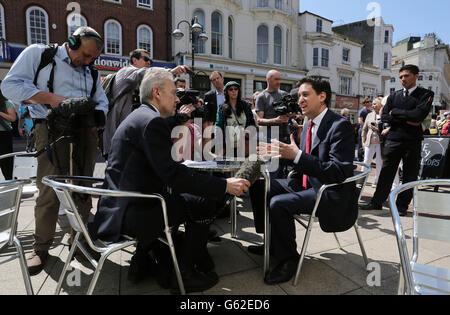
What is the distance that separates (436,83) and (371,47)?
37.2 m

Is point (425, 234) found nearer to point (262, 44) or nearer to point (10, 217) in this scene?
point (10, 217)

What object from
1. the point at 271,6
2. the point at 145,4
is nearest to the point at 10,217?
the point at 145,4

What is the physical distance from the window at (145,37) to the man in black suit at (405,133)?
16.0m

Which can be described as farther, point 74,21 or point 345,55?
point 345,55

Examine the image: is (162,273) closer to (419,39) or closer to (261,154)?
(261,154)

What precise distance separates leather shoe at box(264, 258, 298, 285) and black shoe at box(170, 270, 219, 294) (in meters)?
0.42

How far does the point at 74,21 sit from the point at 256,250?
18284 mm

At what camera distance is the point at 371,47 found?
31984 mm

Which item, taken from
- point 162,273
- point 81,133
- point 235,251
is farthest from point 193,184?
point 81,133

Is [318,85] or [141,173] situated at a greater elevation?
[318,85]

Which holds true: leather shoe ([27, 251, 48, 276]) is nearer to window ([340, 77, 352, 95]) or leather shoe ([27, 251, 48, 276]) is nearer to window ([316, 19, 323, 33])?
window ([316, 19, 323, 33])

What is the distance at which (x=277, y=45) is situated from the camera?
21812mm

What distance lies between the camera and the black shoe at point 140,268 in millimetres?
2113

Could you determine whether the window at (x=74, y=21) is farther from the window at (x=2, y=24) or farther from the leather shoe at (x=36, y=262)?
the leather shoe at (x=36, y=262)
